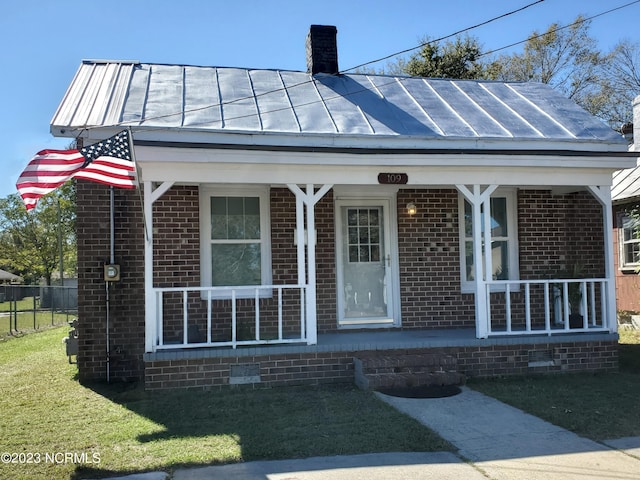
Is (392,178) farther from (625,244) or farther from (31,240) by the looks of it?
(31,240)

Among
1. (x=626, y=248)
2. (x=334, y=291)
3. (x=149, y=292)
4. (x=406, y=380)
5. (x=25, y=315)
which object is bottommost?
(x=406, y=380)

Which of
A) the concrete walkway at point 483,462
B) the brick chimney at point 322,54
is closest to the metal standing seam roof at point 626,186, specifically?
the brick chimney at point 322,54

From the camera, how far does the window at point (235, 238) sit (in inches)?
348

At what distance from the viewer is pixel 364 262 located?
956 cm

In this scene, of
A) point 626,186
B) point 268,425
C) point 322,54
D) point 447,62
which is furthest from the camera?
point 447,62

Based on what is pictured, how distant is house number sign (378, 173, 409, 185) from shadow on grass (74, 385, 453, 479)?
2.92 m

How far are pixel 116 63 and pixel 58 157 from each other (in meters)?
4.97

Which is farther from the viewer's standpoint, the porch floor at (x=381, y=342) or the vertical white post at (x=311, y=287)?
the vertical white post at (x=311, y=287)

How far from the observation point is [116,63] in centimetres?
1074

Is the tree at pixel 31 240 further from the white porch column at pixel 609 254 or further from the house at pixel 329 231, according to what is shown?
the white porch column at pixel 609 254

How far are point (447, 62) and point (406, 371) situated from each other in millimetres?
20973

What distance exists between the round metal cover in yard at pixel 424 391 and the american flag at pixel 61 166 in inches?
172

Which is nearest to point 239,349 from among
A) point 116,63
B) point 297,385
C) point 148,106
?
point 297,385

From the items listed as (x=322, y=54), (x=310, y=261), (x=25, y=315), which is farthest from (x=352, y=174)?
(x=25, y=315)
